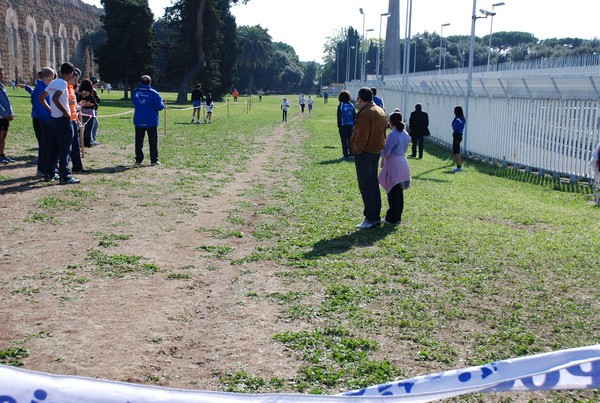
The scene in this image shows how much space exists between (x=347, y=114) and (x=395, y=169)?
8732 mm

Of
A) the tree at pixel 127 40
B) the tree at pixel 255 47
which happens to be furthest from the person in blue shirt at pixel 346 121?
the tree at pixel 255 47

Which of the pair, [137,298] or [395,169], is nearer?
[137,298]

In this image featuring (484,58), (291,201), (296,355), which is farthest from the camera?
(484,58)

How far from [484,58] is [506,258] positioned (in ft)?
381

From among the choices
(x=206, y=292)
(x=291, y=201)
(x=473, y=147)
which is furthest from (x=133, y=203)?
(x=473, y=147)

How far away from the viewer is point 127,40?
57.5 meters

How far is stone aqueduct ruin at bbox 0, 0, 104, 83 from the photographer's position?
214 feet

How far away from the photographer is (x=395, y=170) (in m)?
9.19

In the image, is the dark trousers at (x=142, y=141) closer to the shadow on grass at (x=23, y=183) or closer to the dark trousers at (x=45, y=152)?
the shadow on grass at (x=23, y=183)

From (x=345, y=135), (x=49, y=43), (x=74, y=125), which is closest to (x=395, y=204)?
(x=74, y=125)

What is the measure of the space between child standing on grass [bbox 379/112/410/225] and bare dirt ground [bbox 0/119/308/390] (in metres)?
1.96

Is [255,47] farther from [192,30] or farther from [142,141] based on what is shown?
[142,141]

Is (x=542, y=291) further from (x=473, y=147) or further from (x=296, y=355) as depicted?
(x=473, y=147)

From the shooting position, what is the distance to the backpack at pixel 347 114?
17.5 metres
